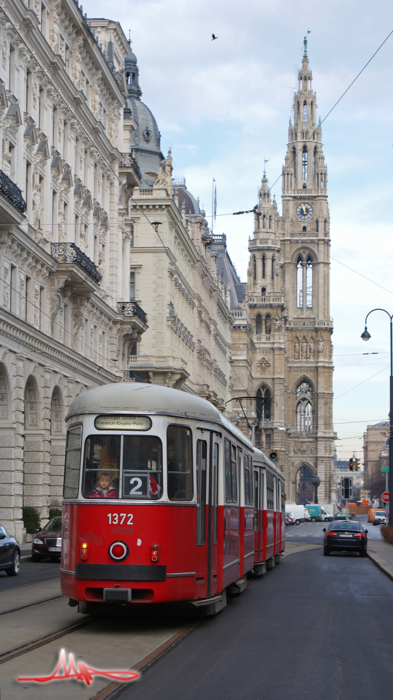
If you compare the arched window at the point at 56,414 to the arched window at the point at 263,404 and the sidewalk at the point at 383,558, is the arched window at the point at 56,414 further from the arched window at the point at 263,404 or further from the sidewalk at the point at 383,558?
the arched window at the point at 263,404

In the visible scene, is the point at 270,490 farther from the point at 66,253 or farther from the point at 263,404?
the point at 263,404

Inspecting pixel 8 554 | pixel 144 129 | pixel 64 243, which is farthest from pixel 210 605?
pixel 144 129

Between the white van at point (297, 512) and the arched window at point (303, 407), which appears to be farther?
the arched window at point (303, 407)

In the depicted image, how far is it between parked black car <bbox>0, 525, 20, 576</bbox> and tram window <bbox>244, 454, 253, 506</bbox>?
596 centimetres

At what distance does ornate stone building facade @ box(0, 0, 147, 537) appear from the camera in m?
31.8

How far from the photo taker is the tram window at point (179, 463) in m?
12.2

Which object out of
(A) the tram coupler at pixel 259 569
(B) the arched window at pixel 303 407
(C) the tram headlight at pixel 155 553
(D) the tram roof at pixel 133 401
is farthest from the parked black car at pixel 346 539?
(B) the arched window at pixel 303 407

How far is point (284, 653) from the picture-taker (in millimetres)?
10914

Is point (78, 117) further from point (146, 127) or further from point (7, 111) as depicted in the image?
point (146, 127)

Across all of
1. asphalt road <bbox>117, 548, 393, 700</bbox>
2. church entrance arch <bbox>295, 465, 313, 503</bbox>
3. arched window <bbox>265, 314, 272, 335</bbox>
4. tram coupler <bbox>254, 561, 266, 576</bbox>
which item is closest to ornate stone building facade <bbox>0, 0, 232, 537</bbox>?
tram coupler <bbox>254, 561, 266, 576</bbox>

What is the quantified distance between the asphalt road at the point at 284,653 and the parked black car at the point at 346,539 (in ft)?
50.5

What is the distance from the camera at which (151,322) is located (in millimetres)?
57344

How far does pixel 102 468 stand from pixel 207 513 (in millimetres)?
1822

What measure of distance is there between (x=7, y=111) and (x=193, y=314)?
39.9 metres
